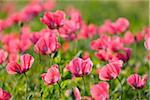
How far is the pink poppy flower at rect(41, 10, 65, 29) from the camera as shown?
3.10 m

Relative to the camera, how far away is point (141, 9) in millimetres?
9125

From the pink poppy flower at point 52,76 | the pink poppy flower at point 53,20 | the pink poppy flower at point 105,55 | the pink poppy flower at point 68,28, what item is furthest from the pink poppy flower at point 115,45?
the pink poppy flower at point 52,76

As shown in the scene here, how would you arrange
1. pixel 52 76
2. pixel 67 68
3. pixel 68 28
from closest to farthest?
pixel 52 76 → pixel 67 68 → pixel 68 28

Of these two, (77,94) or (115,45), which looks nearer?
(77,94)

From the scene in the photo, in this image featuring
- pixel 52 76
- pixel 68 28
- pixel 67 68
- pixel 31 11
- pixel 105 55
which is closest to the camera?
pixel 52 76

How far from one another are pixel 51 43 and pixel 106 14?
5.61 metres

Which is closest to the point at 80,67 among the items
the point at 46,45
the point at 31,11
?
the point at 46,45

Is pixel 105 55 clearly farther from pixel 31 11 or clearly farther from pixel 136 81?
pixel 31 11

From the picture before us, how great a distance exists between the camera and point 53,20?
3.12 metres

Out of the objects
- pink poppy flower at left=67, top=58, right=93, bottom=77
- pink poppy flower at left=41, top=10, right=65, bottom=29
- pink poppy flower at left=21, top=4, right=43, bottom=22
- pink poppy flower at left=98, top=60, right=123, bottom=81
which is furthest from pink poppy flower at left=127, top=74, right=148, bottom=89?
pink poppy flower at left=21, top=4, right=43, bottom=22

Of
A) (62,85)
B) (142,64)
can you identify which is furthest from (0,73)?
(142,64)

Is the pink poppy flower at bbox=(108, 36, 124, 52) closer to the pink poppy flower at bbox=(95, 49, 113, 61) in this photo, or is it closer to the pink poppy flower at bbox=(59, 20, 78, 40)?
the pink poppy flower at bbox=(95, 49, 113, 61)

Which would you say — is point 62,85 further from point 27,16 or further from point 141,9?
point 141,9

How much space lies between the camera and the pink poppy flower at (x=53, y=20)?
3.10m
